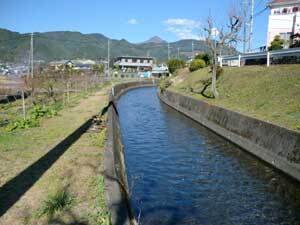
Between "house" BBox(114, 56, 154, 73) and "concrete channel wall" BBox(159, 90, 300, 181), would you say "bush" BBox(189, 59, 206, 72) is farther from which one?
"house" BBox(114, 56, 154, 73)

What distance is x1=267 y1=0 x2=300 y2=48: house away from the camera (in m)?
35.6

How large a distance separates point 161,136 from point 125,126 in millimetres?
3891

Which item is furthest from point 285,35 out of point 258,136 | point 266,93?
point 258,136

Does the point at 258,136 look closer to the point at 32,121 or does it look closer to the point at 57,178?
the point at 57,178

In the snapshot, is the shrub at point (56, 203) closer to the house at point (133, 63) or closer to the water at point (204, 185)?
the water at point (204, 185)

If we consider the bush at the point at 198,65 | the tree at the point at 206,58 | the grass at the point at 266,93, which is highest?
the tree at the point at 206,58

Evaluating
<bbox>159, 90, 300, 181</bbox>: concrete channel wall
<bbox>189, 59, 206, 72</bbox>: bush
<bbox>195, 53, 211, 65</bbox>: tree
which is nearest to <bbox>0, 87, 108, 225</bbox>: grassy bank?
<bbox>159, 90, 300, 181</bbox>: concrete channel wall

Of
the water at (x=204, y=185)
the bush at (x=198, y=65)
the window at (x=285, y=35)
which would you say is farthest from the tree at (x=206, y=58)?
the water at (x=204, y=185)

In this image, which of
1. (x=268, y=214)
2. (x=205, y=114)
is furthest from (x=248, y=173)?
(x=205, y=114)

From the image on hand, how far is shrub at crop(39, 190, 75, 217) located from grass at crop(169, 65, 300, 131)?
24.8 feet

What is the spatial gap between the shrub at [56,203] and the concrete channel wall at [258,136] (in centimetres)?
639

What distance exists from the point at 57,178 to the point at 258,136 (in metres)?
7.84

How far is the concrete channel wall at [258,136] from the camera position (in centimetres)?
1012

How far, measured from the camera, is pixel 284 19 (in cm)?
3656
